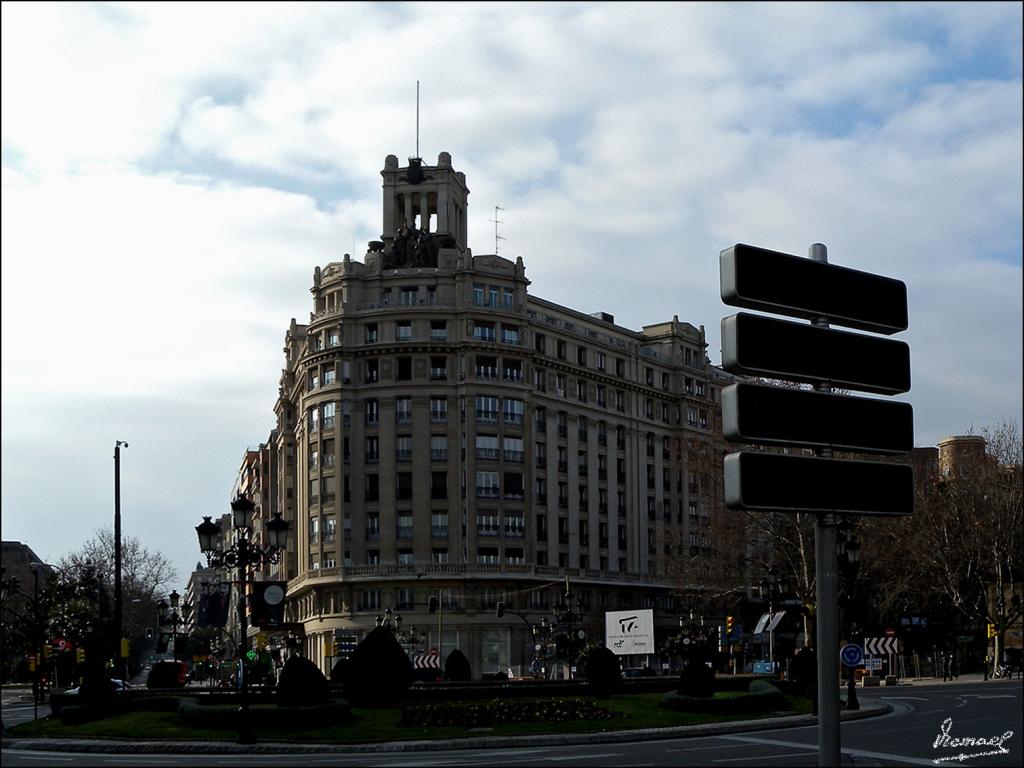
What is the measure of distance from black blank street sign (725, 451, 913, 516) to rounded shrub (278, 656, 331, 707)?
74.4ft

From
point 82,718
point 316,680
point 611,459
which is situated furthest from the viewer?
point 611,459

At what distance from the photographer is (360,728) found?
30.4m

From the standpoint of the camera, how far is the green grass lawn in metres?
29.6

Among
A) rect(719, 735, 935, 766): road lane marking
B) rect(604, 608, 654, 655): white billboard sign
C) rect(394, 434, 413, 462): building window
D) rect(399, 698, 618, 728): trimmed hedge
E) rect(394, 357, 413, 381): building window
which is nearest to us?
rect(719, 735, 935, 766): road lane marking

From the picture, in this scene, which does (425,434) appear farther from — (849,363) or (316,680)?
(849,363)

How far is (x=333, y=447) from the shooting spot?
90.2 meters

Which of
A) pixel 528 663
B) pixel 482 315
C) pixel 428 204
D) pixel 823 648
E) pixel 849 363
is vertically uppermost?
pixel 428 204

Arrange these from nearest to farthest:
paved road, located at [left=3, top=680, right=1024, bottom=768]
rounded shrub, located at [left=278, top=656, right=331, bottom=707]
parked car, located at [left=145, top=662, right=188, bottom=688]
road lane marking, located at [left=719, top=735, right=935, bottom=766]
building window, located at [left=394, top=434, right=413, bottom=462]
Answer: road lane marking, located at [left=719, top=735, right=935, bottom=766] → paved road, located at [left=3, top=680, right=1024, bottom=768] → rounded shrub, located at [left=278, top=656, right=331, bottom=707] → parked car, located at [left=145, top=662, right=188, bottom=688] → building window, located at [left=394, top=434, right=413, bottom=462]

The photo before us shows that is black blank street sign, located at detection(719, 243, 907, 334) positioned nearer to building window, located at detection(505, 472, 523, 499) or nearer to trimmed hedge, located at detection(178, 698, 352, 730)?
trimmed hedge, located at detection(178, 698, 352, 730)

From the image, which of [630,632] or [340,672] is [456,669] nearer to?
[630,632]

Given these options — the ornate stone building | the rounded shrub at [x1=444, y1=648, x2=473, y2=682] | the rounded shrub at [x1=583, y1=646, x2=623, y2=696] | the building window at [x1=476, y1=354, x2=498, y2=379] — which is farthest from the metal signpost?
the building window at [x1=476, y1=354, x2=498, y2=379]

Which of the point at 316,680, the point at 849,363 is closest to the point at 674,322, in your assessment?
the point at 316,680

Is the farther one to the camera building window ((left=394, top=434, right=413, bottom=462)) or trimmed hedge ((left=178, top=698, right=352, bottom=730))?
building window ((left=394, top=434, right=413, bottom=462))

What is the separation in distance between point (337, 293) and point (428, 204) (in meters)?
12.3
